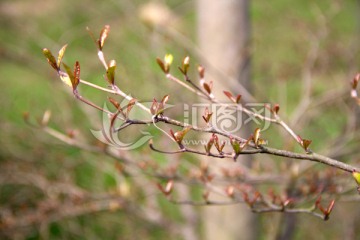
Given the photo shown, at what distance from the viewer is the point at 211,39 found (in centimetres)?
230

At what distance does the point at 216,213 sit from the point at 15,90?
301 cm

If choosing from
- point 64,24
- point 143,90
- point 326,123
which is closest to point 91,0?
point 64,24

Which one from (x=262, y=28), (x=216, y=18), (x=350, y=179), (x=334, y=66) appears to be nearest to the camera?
(x=350, y=179)

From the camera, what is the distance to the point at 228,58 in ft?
7.47

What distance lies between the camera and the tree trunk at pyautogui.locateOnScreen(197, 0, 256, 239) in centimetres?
224

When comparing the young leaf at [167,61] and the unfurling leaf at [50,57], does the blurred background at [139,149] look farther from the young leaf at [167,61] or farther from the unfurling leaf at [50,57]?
the unfurling leaf at [50,57]

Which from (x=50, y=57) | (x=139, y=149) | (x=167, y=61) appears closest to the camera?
(x=50, y=57)

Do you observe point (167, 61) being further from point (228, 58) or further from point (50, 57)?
point (228, 58)

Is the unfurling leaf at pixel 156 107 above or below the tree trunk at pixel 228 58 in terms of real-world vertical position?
below

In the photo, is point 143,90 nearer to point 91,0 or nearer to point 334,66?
point 334,66

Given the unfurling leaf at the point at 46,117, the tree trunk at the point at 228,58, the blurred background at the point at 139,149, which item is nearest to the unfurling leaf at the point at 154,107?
the unfurling leaf at the point at 46,117

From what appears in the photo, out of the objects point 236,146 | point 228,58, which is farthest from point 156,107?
point 228,58

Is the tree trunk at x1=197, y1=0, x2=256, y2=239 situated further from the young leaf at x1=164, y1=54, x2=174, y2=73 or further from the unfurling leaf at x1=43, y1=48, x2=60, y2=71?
the unfurling leaf at x1=43, y1=48, x2=60, y2=71

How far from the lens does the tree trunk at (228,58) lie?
7.36 ft
